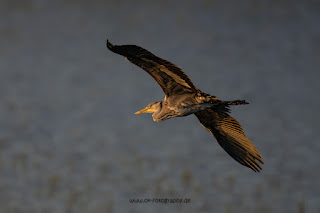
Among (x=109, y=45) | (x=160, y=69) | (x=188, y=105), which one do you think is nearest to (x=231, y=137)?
(x=188, y=105)

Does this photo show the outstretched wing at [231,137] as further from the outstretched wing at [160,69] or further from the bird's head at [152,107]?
the outstretched wing at [160,69]

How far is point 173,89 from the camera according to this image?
41.3 ft

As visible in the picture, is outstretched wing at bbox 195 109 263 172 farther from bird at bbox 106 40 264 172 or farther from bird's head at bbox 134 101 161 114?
bird's head at bbox 134 101 161 114

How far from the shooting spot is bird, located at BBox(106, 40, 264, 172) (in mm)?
11635

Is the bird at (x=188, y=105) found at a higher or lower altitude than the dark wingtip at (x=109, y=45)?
lower

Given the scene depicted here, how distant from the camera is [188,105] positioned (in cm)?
1244

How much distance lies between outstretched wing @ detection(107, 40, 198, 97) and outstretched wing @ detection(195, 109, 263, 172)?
1.76 m

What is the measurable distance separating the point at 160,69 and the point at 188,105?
1.12 m

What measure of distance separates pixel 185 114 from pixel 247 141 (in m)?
2.06

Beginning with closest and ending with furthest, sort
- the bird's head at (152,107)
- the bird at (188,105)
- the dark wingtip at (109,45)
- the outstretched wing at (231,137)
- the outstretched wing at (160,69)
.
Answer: the dark wingtip at (109,45) → the outstretched wing at (160,69) → the bird at (188,105) → the bird's head at (152,107) → the outstretched wing at (231,137)

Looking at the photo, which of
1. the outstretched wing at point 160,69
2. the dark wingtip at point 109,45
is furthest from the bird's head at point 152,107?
the dark wingtip at point 109,45

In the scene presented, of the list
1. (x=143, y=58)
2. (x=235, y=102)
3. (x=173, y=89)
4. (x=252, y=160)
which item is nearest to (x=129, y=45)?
(x=143, y=58)

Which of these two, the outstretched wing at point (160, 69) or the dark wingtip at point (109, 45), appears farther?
the outstretched wing at point (160, 69)

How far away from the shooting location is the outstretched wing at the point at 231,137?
1353cm
